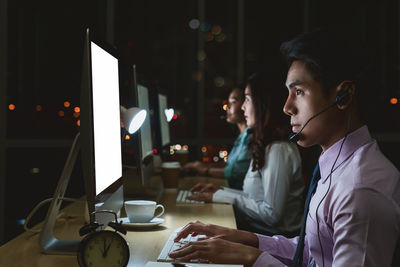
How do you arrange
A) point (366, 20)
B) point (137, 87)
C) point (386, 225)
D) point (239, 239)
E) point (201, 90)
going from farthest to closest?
point (366, 20)
point (201, 90)
point (137, 87)
point (239, 239)
point (386, 225)

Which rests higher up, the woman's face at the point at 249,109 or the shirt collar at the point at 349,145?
the woman's face at the point at 249,109

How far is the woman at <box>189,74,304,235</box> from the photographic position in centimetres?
222

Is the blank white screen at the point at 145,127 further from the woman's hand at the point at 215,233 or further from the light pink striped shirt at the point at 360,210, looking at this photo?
the light pink striped shirt at the point at 360,210

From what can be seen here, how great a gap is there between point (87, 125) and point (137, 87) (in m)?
0.87

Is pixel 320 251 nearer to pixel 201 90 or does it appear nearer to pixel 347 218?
pixel 347 218

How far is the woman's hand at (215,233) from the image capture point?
54.0 inches

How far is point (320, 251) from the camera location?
1.15m

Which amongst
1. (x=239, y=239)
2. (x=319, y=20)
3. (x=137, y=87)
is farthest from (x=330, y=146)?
(x=319, y=20)

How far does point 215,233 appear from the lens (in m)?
1.40

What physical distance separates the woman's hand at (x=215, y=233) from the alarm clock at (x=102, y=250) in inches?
13.4

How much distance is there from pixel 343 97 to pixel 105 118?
630 mm

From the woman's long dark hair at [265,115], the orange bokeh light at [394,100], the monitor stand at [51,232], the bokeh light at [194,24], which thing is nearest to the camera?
the monitor stand at [51,232]

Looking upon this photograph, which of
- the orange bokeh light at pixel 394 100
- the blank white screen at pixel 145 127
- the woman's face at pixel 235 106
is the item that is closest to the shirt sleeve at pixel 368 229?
the blank white screen at pixel 145 127

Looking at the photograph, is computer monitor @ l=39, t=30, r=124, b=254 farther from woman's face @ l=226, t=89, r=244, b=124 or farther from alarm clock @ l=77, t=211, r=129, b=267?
woman's face @ l=226, t=89, r=244, b=124
